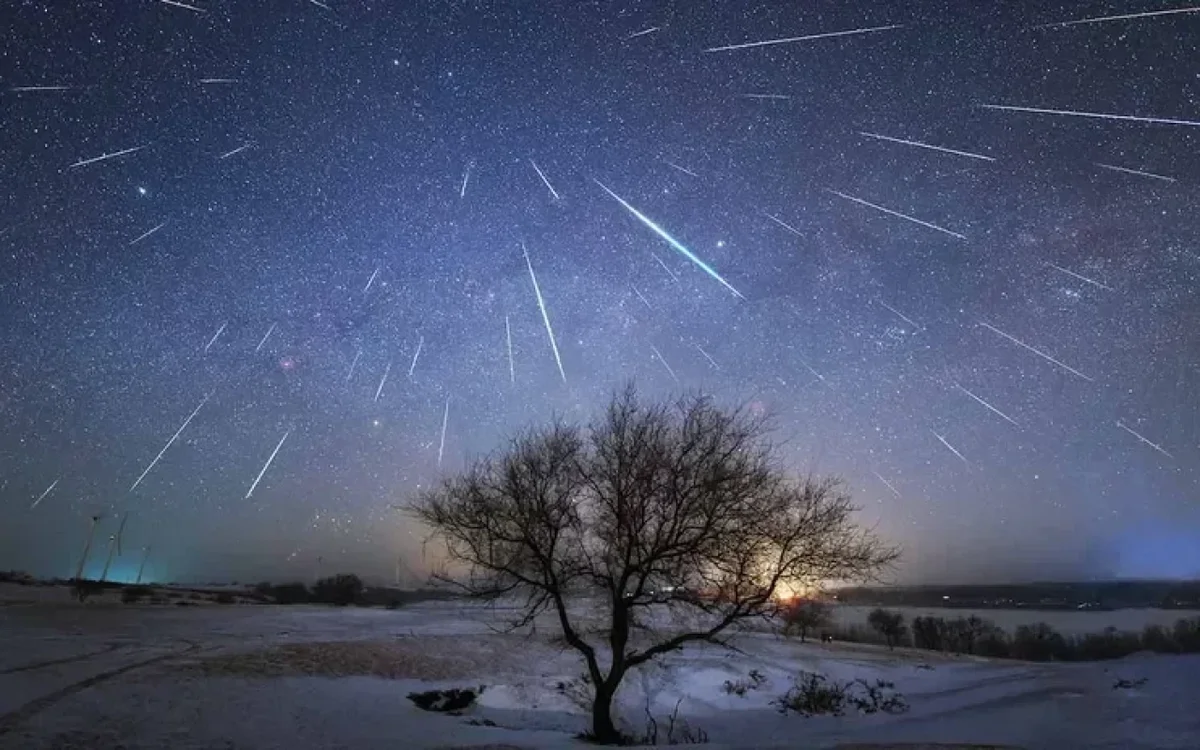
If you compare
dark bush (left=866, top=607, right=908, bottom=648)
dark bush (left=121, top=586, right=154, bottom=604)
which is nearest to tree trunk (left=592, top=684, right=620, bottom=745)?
dark bush (left=121, top=586, right=154, bottom=604)

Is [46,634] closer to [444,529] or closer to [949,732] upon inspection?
[444,529]

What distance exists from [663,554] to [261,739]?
1168 centimetres

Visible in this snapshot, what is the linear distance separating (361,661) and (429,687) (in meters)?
6.19

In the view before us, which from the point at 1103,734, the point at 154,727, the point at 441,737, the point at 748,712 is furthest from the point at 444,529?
the point at 1103,734

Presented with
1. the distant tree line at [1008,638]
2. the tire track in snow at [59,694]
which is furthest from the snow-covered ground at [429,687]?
the distant tree line at [1008,638]

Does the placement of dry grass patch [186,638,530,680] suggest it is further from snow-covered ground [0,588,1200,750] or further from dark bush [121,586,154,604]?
dark bush [121,586,154,604]

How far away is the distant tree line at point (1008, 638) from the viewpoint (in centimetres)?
8956

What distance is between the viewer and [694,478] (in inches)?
750

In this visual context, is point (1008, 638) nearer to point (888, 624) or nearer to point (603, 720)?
point (888, 624)

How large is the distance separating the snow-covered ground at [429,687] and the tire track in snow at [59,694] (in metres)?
0.11

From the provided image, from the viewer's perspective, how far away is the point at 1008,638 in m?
121

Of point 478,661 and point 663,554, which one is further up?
point 663,554

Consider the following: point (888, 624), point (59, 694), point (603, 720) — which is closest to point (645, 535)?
point (603, 720)

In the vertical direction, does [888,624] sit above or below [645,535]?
below
